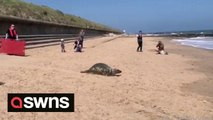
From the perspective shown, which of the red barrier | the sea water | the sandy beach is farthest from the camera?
the sea water

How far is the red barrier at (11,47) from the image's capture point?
59.3 feet

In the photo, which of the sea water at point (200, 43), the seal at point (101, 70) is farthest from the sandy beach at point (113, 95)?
the sea water at point (200, 43)

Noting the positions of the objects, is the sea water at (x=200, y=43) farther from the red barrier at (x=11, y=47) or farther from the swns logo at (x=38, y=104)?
the swns logo at (x=38, y=104)

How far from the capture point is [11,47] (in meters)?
18.4

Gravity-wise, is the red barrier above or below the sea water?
above

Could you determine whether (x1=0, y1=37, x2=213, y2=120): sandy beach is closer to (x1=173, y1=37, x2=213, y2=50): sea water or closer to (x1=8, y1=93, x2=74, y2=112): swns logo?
(x1=8, y1=93, x2=74, y2=112): swns logo

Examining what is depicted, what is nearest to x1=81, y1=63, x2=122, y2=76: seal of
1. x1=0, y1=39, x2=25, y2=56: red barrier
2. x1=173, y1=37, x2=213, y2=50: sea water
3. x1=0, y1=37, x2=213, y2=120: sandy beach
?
x1=0, y1=37, x2=213, y2=120: sandy beach

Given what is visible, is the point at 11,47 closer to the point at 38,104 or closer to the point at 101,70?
the point at 101,70

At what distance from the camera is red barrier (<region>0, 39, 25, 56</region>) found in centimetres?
1806

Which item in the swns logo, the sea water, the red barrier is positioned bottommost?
the sea water

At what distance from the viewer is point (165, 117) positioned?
8711 mm

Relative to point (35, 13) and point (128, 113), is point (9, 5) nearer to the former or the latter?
point (35, 13)

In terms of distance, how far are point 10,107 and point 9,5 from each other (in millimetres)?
25111

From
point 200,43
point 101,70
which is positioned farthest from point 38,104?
point 200,43
